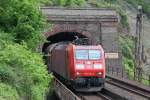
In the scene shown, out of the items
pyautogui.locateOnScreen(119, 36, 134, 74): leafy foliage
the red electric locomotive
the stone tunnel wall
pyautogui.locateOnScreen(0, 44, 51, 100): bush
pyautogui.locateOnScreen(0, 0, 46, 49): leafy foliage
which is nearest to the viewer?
pyautogui.locateOnScreen(0, 44, 51, 100): bush

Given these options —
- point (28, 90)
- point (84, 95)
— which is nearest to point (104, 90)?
point (84, 95)

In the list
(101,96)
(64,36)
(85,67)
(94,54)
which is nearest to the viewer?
(101,96)

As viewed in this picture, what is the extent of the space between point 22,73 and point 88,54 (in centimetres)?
1169

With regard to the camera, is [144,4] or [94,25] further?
[144,4]

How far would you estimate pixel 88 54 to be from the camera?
3039 cm

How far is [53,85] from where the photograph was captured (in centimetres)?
3300

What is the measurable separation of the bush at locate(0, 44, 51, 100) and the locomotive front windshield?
867cm

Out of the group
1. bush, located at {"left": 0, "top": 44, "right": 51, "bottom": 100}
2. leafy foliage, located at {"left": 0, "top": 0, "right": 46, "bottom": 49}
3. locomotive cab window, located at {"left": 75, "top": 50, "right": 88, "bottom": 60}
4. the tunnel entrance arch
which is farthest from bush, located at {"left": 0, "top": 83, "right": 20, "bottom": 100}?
the tunnel entrance arch

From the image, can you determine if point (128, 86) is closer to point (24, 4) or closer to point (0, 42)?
point (24, 4)

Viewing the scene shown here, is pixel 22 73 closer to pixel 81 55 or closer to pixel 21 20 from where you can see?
pixel 21 20

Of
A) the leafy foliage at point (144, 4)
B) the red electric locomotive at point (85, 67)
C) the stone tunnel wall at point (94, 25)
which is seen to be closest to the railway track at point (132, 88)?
the red electric locomotive at point (85, 67)

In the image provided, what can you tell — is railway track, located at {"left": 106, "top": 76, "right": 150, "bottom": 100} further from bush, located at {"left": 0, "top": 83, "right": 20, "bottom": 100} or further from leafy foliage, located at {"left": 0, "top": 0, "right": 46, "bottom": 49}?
bush, located at {"left": 0, "top": 83, "right": 20, "bottom": 100}

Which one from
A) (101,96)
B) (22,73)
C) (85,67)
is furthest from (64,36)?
(22,73)

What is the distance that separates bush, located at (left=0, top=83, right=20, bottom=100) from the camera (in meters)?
15.0
